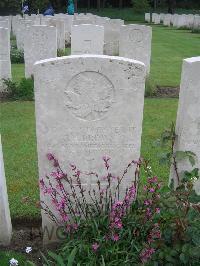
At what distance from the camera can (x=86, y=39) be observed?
11.0 meters

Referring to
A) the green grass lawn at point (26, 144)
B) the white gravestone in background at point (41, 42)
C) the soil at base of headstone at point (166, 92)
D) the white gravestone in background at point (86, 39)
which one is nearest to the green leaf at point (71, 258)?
the green grass lawn at point (26, 144)

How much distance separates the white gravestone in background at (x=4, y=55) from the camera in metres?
9.89

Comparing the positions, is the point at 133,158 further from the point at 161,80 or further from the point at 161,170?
the point at 161,80

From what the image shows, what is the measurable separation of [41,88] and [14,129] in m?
3.98

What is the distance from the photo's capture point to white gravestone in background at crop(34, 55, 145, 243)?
3756mm

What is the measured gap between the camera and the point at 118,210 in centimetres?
384

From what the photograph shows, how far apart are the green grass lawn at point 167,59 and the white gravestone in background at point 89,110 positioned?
21.7 ft

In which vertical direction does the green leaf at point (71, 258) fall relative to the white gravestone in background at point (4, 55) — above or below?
below

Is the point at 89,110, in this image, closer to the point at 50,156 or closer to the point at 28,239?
the point at 50,156

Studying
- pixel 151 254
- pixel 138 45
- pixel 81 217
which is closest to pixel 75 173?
pixel 81 217

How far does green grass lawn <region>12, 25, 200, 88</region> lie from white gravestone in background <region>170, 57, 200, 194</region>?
648cm

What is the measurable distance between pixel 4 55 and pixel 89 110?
6.68m

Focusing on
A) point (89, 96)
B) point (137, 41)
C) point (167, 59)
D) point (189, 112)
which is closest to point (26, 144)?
point (89, 96)

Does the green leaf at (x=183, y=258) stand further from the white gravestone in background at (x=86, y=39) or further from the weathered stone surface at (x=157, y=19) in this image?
the weathered stone surface at (x=157, y=19)
